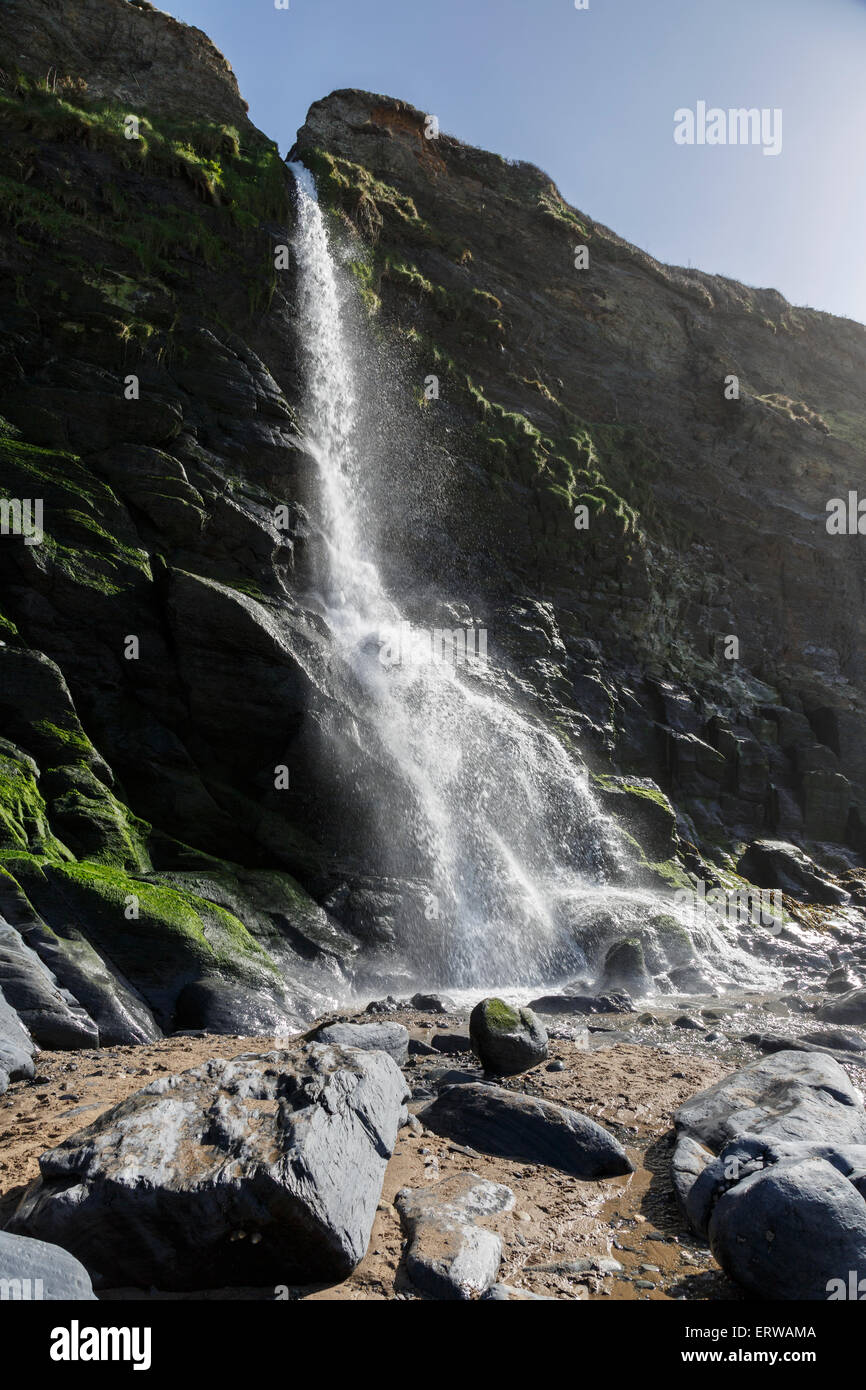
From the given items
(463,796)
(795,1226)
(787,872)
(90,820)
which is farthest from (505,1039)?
(787,872)

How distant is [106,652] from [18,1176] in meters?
12.6

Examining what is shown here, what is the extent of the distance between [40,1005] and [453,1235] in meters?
5.74

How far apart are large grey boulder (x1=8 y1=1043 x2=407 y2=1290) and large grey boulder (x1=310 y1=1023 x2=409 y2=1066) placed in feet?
9.59

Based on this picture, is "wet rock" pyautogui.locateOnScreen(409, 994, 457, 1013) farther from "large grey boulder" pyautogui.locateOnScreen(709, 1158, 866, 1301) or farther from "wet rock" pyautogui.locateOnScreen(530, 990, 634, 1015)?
"large grey boulder" pyautogui.locateOnScreen(709, 1158, 866, 1301)

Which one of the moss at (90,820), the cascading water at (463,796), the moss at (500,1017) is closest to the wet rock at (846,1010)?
the cascading water at (463,796)

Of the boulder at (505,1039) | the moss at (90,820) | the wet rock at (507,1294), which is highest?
the moss at (90,820)

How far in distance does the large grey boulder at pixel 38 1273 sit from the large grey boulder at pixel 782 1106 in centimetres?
430

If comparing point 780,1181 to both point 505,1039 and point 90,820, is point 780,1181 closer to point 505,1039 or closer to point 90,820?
point 505,1039

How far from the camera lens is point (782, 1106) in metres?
6.54

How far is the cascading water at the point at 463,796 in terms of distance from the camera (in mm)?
16844

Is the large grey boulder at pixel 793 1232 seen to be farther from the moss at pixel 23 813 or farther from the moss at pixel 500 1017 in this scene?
the moss at pixel 23 813

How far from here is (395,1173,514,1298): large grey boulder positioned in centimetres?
443

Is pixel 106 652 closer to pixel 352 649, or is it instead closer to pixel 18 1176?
pixel 352 649
